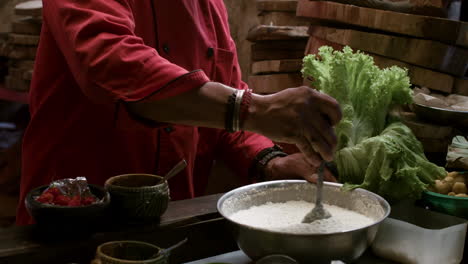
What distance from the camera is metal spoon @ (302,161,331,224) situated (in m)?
1.93

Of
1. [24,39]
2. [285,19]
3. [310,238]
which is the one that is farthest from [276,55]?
[310,238]

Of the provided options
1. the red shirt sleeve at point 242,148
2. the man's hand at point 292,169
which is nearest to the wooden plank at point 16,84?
the red shirt sleeve at point 242,148

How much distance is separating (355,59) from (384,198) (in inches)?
24.4

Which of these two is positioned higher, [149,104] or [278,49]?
[149,104]

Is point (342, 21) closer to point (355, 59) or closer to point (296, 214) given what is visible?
point (355, 59)

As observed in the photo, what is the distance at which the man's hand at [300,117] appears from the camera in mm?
1782

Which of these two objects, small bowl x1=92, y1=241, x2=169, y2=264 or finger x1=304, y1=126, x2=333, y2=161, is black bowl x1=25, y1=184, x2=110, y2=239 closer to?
small bowl x1=92, y1=241, x2=169, y2=264

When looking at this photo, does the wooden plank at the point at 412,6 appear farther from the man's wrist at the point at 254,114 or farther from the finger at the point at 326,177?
the man's wrist at the point at 254,114

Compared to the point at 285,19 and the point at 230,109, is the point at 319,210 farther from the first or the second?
the point at 285,19

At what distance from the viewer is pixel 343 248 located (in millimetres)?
1688

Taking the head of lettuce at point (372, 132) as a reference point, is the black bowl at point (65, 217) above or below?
below

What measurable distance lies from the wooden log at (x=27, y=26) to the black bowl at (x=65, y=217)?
4.51 meters

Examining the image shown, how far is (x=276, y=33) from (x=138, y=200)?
293 cm

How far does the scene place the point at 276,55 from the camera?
464 centimetres
